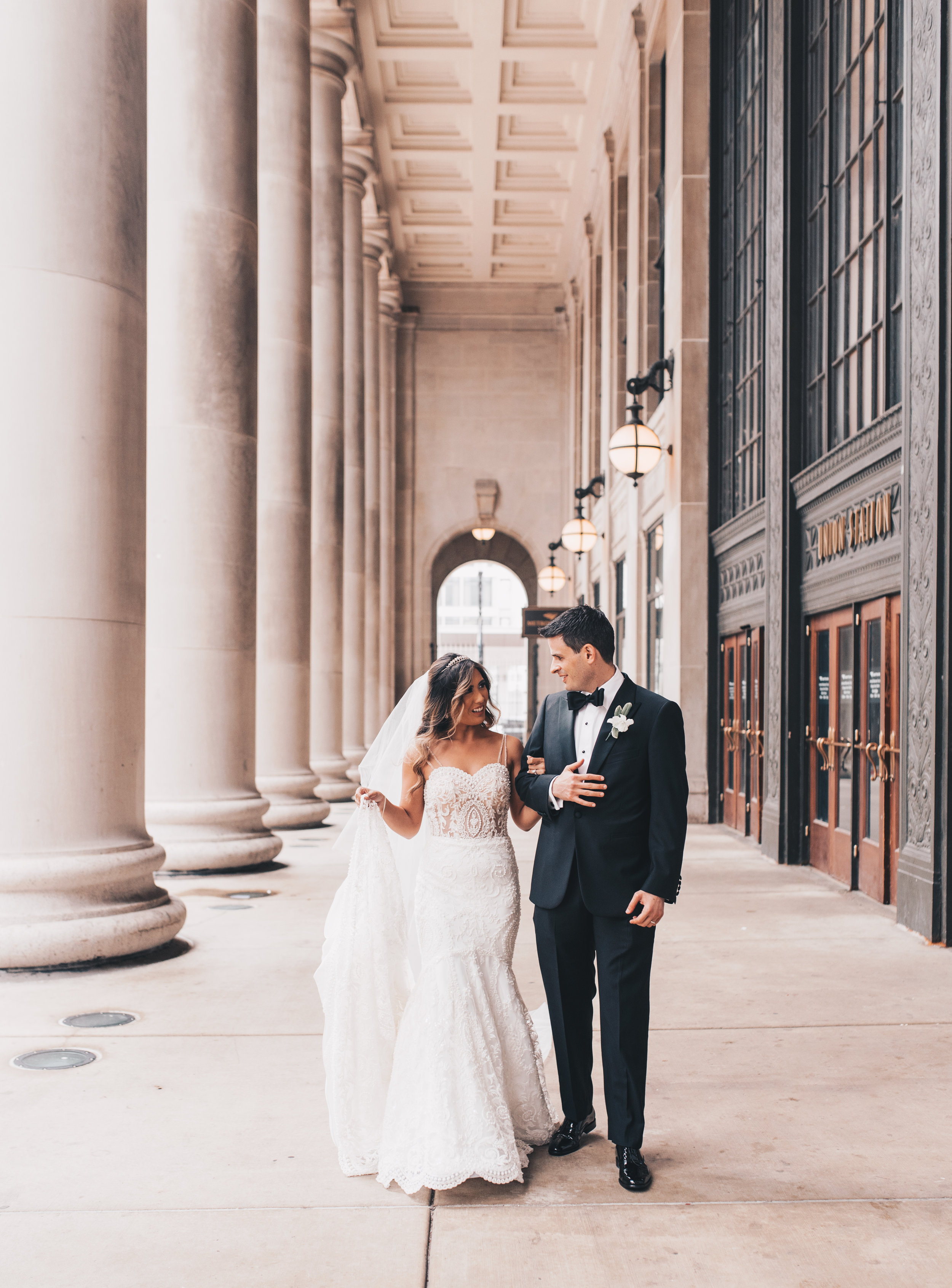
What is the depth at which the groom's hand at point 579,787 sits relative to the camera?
457cm

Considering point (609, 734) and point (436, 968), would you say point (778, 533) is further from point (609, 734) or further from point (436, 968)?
point (436, 968)

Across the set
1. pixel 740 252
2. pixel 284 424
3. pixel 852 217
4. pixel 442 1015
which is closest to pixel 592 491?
pixel 740 252

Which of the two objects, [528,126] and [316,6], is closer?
[316,6]

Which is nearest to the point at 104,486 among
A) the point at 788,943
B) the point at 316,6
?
the point at 788,943

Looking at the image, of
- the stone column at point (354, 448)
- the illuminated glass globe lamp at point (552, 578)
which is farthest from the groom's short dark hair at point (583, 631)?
the illuminated glass globe lamp at point (552, 578)

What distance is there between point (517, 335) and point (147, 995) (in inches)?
1332

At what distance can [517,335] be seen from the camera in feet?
127

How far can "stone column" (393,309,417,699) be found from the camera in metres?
38.2

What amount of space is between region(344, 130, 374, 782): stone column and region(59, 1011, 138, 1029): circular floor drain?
19100mm

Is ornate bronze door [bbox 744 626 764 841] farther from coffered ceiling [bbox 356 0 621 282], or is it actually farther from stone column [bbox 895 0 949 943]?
coffered ceiling [bbox 356 0 621 282]

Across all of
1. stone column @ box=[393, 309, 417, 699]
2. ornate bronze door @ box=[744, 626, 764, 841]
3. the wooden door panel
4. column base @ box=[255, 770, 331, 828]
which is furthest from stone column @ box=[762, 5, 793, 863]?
stone column @ box=[393, 309, 417, 699]

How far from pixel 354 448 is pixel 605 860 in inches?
938

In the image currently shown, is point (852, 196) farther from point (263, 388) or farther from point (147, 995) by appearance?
point (147, 995)

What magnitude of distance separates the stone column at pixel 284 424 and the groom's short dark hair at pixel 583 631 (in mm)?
12044
